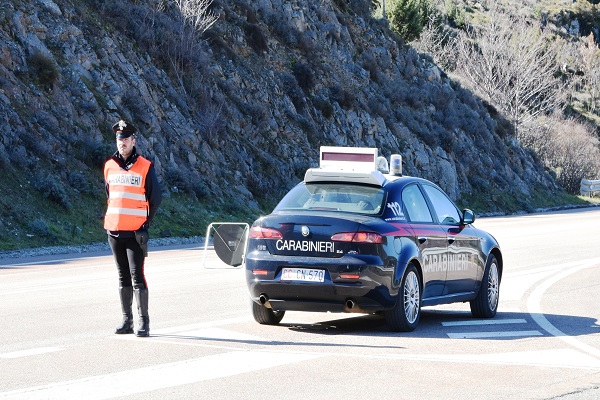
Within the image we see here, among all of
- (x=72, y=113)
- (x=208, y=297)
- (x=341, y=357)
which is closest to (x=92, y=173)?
(x=72, y=113)

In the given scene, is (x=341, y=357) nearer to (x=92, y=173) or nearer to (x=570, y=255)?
(x=570, y=255)

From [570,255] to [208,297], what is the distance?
10.9 m

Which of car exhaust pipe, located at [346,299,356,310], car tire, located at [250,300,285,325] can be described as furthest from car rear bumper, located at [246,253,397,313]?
car tire, located at [250,300,285,325]

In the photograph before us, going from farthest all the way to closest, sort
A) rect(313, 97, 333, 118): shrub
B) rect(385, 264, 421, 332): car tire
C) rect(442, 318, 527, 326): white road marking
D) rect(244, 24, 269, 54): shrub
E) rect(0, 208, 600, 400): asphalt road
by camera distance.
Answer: rect(313, 97, 333, 118): shrub → rect(244, 24, 269, 54): shrub → rect(442, 318, 527, 326): white road marking → rect(385, 264, 421, 332): car tire → rect(0, 208, 600, 400): asphalt road

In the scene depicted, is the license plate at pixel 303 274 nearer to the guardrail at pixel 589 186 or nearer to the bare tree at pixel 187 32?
the bare tree at pixel 187 32

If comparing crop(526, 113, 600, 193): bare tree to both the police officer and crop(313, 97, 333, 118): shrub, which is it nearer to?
crop(313, 97, 333, 118): shrub

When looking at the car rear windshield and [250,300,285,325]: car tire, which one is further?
[250,300,285,325]: car tire

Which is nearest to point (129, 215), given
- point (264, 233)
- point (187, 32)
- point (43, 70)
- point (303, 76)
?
point (264, 233)

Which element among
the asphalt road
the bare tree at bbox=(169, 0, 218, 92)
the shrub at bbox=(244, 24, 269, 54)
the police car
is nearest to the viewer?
the asphalt road

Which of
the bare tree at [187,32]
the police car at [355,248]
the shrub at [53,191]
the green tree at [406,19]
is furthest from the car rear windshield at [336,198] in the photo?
the green tree at [406,19]

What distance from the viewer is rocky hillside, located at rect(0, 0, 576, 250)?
2939 centimetres

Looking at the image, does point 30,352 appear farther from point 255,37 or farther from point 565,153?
point 565,153

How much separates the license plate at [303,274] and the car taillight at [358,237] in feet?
1.20

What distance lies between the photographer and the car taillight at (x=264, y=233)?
35.6ft
